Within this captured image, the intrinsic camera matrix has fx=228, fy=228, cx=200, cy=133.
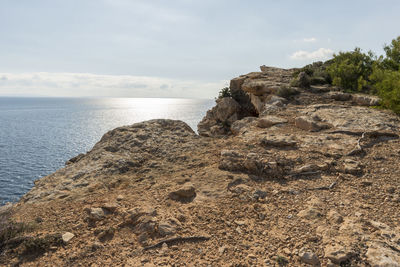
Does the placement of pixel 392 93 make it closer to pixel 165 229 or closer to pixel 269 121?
pixel 269 121

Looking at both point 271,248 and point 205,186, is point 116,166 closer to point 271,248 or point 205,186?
point 205,186

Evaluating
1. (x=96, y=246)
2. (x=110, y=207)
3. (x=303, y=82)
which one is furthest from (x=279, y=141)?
(x=303, y=82)

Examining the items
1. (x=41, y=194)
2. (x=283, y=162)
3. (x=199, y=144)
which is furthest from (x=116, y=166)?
(x=283, y=162)

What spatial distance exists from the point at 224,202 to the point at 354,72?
23528mm

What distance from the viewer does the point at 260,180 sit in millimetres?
8469

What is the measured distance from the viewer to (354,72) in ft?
76.4

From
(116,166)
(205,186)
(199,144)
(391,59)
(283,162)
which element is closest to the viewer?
(205,186)

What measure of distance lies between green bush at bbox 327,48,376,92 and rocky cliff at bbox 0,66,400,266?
1021 cm

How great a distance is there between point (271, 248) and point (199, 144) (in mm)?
7509

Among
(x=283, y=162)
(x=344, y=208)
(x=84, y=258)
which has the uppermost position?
(x=283, y=162)

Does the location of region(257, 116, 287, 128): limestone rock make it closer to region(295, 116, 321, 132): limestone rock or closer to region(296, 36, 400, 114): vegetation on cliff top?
region(295, 116, 321, 132): limestone rock

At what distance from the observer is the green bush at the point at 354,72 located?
71.7 feet

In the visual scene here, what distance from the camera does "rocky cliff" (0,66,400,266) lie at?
5340 millimetres

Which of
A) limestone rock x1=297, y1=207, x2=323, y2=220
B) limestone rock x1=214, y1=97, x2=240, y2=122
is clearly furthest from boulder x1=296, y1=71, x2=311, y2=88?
limestone rock x1=297, y1=207, x2=323, y2=220
